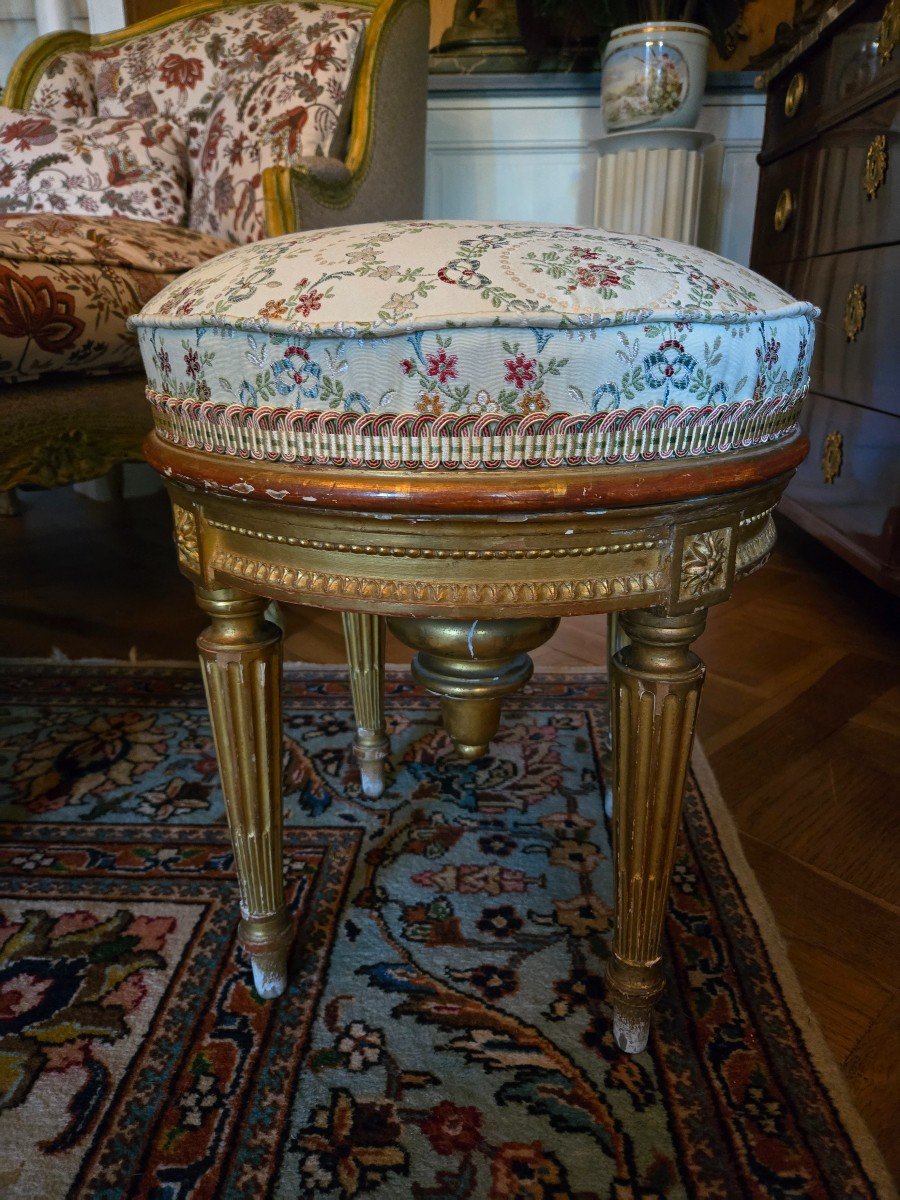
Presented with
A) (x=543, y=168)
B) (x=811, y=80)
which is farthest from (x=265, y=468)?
(x=543, y=168)

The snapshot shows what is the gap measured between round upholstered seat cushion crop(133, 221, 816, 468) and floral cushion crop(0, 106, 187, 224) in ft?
2.94

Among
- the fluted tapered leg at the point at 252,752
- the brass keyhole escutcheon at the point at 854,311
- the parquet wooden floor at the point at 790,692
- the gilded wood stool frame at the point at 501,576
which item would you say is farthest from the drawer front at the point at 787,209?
the fluted tapered leg at the point at 252,752

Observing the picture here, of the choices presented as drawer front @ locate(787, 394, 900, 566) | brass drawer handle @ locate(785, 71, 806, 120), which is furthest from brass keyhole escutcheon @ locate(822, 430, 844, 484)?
brass drawer handle @ locate(785, 71, 806, 120)

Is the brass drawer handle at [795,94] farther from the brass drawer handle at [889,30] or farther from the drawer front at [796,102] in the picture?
the brass drawer handle at [889,30]

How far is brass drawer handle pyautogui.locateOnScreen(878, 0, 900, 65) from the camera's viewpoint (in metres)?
0.86

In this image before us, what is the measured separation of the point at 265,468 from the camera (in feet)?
1.14

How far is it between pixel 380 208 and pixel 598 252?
2.84ft

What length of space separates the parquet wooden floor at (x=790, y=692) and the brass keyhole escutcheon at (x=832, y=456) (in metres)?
0.18

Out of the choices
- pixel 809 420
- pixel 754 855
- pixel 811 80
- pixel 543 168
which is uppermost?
pixel 811 80

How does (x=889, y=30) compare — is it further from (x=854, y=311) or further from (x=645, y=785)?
(x=645, y=785)

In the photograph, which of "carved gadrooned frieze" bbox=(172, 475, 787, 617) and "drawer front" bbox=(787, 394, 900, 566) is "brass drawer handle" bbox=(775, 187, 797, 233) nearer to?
"drawer front" bbox=(787, 394, 900, 566)

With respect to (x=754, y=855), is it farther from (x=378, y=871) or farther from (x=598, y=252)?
(x=598, y=252)

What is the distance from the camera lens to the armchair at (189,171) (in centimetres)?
75

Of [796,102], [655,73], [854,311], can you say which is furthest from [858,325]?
[655,73]
